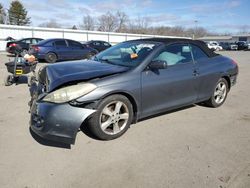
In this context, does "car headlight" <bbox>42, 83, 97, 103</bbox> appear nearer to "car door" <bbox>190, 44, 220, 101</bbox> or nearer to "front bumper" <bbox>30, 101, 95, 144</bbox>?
"front bumper" <bbox>30, 101, 95, 144</bbox>

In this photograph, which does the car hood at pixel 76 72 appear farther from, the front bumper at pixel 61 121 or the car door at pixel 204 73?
the car door at pixel 204 73

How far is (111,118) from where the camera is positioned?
3.70m

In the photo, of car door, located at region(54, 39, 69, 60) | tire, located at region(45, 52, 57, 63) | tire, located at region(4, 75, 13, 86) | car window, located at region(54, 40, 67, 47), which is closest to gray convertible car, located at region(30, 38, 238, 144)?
tire, located at region(4, 75, 13, 86)

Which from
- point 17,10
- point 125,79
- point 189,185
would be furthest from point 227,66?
point 17,10

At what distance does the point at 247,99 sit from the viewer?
249 inches

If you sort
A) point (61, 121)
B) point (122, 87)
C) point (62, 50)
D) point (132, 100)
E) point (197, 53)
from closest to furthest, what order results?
point (61, 121) < point (122, 87) < point (132, 100) < point (197, 53) < point (62, 50)

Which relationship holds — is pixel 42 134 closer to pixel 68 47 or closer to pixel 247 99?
pixel 247 99

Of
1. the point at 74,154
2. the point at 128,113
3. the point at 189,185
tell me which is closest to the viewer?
the point at 189,185

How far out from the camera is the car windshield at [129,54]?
4174mm

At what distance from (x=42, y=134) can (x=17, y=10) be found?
72.5 meters

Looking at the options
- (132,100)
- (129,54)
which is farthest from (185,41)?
(132,100)

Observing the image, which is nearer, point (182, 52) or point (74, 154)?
point (74, 154)

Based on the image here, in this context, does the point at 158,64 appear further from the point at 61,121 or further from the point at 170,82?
the point at 61,121

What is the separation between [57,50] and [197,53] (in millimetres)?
11130
